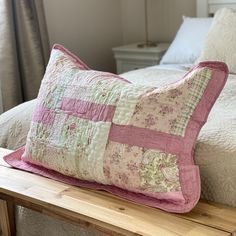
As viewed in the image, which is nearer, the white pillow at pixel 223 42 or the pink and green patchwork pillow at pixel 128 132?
the pink and green patchwork pillow at pixel 128 132

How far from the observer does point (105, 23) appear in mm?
3414

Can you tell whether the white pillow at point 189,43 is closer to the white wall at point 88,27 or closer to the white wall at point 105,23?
the white wall at point 105,23

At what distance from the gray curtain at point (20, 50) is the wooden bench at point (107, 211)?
116 centimetres

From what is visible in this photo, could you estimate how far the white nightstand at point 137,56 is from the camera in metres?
3.00

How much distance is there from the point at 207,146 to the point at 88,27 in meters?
2.13

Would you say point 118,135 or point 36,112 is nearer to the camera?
point 118,135

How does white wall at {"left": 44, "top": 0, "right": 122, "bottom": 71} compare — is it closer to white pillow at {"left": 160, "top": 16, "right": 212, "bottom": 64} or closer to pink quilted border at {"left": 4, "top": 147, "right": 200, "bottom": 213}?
white pillow at {"left": 160, "top": 16, "right": 212, "bottom": 64}

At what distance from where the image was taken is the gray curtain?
2.61 metres

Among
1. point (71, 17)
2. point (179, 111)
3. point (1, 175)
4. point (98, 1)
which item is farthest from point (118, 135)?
point (98, 1)

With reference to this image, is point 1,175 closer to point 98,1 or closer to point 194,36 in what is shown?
point 194,36

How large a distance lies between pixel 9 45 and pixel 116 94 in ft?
4.73

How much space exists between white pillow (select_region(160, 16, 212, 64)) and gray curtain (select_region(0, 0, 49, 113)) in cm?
74

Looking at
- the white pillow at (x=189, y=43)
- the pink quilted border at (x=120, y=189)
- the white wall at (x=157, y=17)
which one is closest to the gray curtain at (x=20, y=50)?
the white pillow at (x=189, y=43)

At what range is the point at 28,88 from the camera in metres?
2.72
